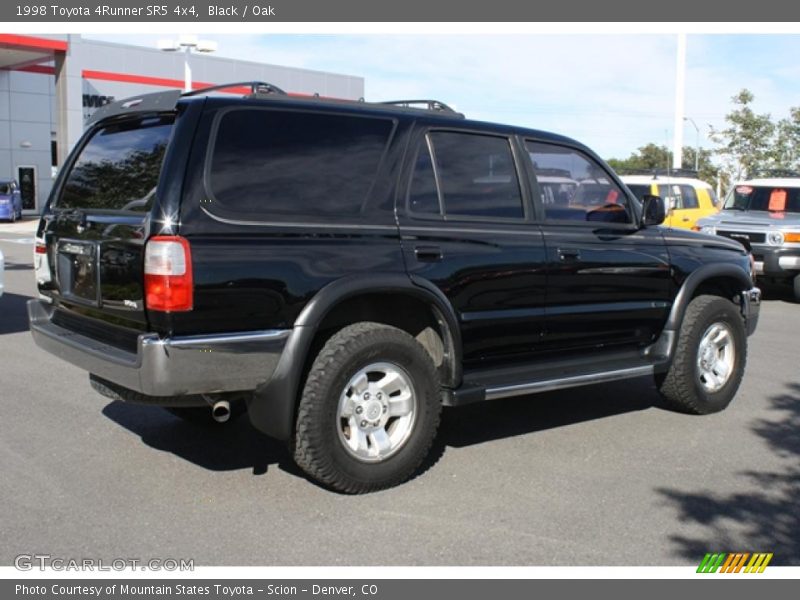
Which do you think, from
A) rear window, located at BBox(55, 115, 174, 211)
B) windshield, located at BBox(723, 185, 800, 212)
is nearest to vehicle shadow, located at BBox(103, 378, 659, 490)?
rear window, located at BBox(55, 115, 174, 211)

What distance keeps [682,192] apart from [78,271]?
14.8m

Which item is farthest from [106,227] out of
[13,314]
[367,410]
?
[13,314]

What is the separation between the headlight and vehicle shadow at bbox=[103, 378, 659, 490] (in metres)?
7.05

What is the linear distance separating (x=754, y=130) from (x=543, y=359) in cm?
2423

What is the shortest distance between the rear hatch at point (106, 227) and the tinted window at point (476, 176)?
1.60 metres

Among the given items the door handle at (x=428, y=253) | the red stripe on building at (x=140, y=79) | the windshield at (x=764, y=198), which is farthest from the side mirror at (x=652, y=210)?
the red stripe on building at (x=140, y=79)

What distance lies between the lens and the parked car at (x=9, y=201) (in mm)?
31500

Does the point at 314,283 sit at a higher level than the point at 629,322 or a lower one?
higher

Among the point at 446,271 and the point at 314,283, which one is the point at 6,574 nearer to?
the point at 314,283

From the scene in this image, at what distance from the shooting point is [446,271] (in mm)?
4848

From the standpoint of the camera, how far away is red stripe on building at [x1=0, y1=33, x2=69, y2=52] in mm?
30422

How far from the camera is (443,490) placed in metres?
4.73

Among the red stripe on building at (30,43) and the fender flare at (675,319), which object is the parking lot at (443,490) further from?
the red stripe on building at (30,43)
